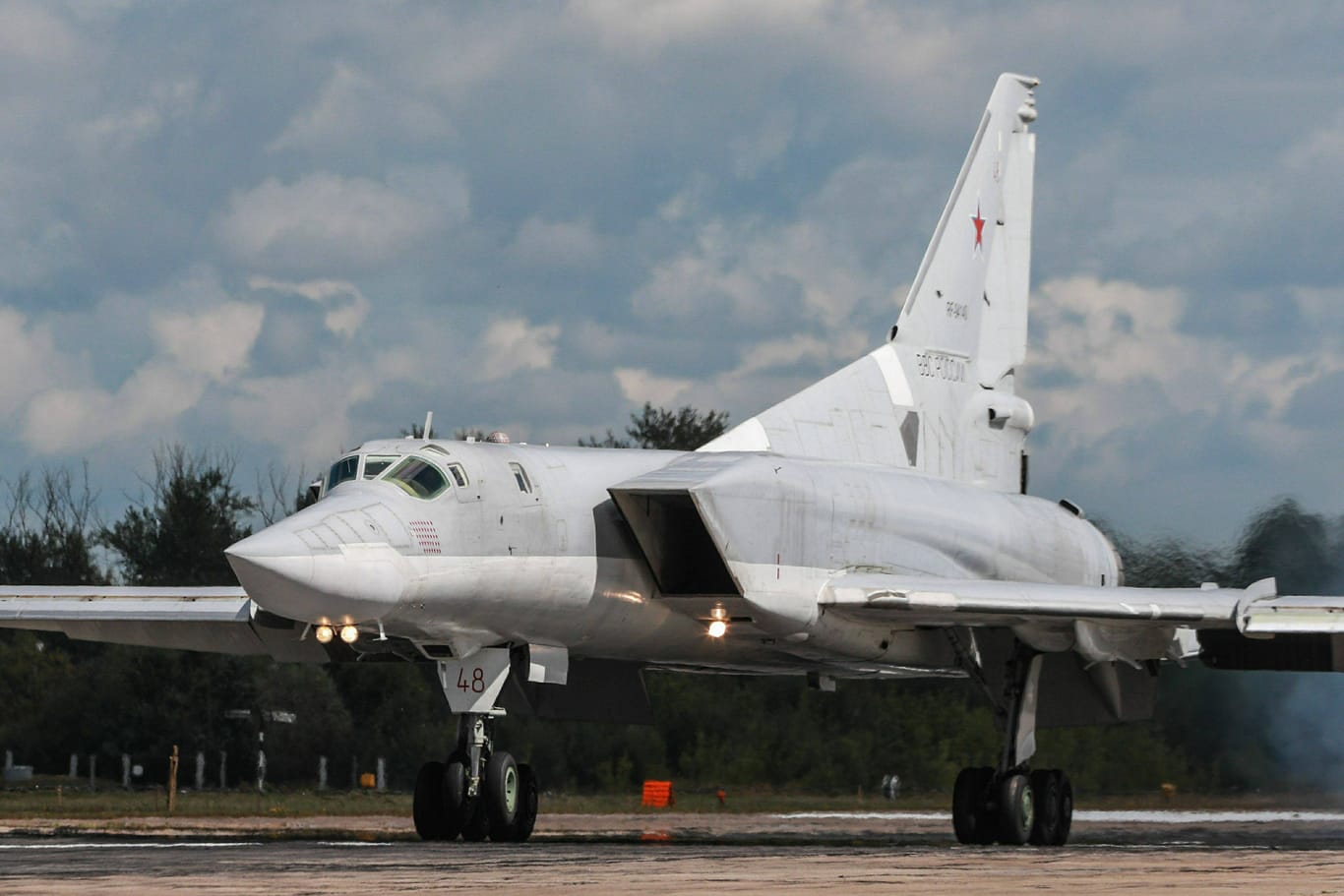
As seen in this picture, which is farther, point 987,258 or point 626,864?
point 987,258

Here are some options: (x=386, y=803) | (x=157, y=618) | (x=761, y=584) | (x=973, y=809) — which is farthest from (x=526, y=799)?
(x=386, y=803)

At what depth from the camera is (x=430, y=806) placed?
50.0 ft

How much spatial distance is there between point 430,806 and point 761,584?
3.07 m

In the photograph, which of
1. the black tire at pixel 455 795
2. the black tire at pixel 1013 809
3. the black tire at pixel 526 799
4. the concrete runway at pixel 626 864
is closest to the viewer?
the concrete runway at pixel 626 864

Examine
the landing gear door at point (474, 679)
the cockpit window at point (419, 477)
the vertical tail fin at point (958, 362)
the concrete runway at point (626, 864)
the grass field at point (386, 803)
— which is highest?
the vertical tail fin at point (958, 362)

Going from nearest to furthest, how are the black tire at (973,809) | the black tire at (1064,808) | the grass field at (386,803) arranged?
the black tire at (973,809)
the black tire at (1064,808)
the grass field at (386,803)

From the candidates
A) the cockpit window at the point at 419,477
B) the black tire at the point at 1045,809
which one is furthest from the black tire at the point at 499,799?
the black tire at the point at 1045,809

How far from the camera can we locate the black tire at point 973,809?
17.9 m

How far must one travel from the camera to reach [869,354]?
20.0 meters

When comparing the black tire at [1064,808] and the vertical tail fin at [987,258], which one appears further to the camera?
the vertical tail fin at [987,258]

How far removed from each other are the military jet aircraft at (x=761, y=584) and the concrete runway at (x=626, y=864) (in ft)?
4.29

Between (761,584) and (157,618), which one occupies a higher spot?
(761,584)

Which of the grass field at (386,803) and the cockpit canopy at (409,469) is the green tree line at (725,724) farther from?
the cockpit canopy at (409,469)

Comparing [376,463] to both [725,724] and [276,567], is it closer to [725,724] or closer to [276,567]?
[276,567]
